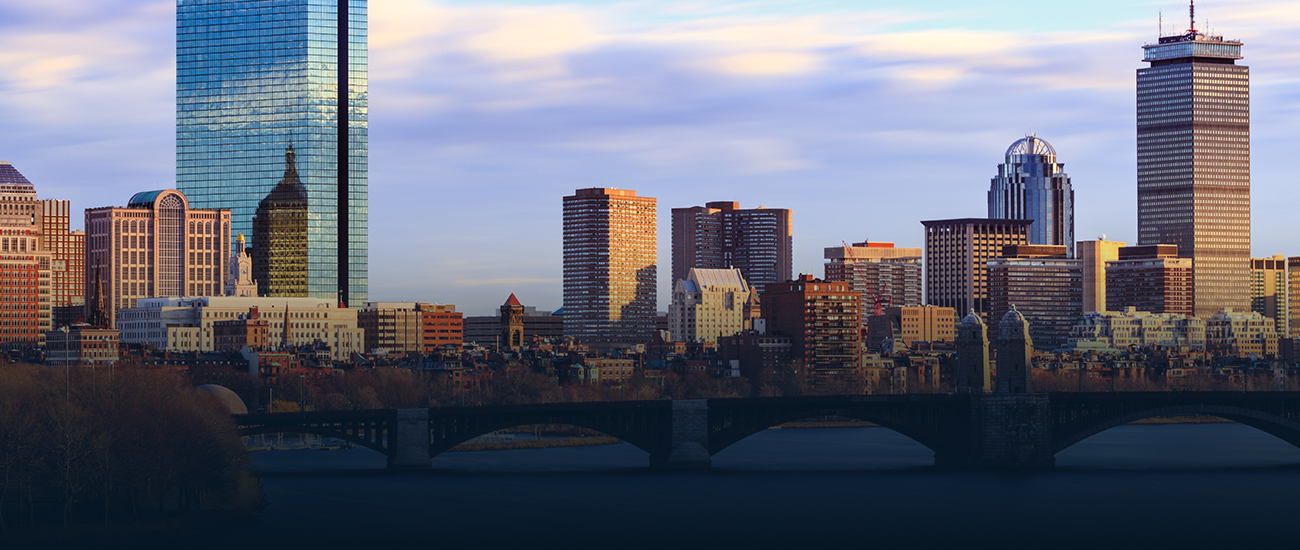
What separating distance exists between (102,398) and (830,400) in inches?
2106

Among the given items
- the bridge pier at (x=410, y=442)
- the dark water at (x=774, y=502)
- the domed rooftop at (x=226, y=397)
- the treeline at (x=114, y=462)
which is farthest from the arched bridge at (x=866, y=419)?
the treeline at (x=114, y=462)

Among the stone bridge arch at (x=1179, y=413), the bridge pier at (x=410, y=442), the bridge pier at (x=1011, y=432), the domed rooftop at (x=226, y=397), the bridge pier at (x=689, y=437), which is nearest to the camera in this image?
the bridge pier at (x=410, y=442)

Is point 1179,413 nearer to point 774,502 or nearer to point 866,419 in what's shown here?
point 866,419

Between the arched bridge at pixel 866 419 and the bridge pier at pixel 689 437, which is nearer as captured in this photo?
the arched bridge at pixel 866 419

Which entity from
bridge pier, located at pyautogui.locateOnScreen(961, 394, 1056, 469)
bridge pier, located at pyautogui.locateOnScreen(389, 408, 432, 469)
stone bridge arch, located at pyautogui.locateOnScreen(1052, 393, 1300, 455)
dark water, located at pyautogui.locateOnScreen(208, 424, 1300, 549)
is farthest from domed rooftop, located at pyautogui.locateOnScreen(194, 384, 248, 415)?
stone bridge arch, located at pyautogui.locateOnScreen(1052, 393, 1300, 455)

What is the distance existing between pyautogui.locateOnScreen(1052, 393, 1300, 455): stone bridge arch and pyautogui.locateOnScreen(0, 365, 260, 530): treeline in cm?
6217

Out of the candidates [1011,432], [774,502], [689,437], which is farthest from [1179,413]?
[774,502]

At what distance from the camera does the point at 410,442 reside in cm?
13675

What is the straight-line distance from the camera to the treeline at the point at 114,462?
96.5m

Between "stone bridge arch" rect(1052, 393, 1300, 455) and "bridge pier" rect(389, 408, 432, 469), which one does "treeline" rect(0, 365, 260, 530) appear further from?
"stone bridge arch" rect(1052, 393, 1300, 455)

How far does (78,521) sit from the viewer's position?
9562 cm

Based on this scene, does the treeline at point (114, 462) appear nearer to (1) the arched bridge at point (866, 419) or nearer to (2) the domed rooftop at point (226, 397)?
(1) the arched bridge at point (866, 419)

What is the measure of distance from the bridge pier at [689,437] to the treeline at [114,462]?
114 ft

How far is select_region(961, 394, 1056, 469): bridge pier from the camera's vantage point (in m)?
144
